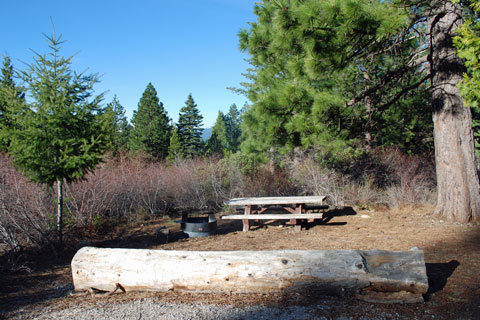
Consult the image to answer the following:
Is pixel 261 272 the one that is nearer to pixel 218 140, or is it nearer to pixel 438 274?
pixel 438 274

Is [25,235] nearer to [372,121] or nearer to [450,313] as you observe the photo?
[450,313]

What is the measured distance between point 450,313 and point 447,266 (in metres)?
1.42

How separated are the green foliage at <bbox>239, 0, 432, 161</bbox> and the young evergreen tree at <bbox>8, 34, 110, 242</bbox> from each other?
314cm

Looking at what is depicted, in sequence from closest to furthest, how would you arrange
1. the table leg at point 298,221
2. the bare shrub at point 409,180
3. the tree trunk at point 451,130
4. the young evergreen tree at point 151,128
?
the tree trunk at point 451,130
the table leg at point 298,221
the bare shrub at point 409,180
the young evergreen tree at point 151,128

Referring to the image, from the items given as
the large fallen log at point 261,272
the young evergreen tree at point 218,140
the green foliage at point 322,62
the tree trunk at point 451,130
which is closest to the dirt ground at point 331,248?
the large fallen log at point 261,272

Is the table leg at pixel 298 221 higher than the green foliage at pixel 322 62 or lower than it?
lower

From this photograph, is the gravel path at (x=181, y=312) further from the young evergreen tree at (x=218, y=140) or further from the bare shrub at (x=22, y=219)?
the young evergreen tree at (x=218, y=140)

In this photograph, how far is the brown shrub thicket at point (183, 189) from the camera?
6.32m

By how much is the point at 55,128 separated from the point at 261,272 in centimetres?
444

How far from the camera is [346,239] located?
6027mm

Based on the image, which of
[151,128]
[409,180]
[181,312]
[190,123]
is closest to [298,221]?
[181,312]

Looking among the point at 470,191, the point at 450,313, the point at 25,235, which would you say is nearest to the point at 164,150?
the point at 25,235

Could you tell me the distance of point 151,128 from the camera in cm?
3030

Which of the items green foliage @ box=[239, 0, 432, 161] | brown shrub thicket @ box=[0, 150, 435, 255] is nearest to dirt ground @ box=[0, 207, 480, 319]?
brown shrub thicket @ box=[0, 150, 435, 255]
